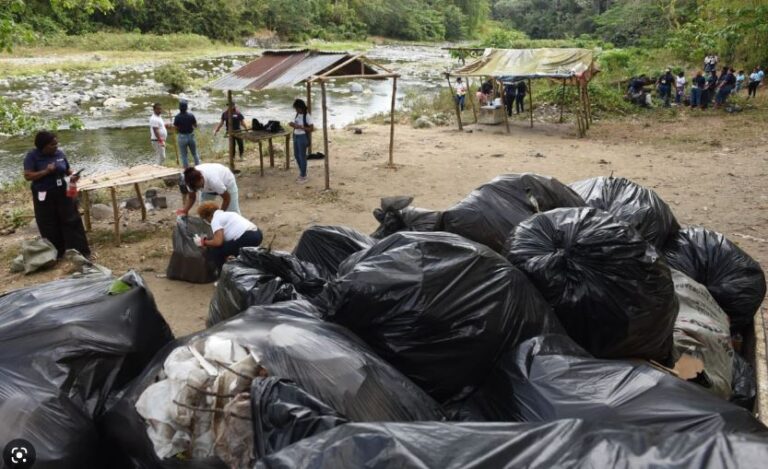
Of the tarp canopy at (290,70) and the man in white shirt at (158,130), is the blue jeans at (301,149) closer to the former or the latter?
the tarp canopy at (290,70)

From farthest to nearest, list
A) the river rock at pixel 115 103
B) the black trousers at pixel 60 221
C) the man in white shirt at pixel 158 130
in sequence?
1. the river rock at pixel 115 103
2. the man in white shirt at pixel 158 130
3. the black trousers at pixel 60 221

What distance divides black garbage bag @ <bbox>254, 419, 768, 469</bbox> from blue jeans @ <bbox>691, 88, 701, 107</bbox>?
45.7 feet

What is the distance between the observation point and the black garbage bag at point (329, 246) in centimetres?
322

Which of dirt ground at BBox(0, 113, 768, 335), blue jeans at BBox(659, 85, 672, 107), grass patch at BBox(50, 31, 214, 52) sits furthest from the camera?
grass patch at BBox(50, 31, 214, 52)

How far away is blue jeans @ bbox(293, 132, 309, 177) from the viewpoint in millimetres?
7402

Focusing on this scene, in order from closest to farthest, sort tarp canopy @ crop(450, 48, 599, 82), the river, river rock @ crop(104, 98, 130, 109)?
tarp canopy @ crop(450, 48, 599, 82), the river, river rock @ crop(104, 98, 130, 109)

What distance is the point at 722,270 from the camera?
10.6 ft

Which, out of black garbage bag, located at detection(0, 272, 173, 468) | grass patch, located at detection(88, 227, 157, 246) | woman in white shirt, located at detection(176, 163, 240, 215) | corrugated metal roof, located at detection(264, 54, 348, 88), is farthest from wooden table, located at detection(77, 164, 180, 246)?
black garbage bag, located at detection(0, 272, 173, 468)

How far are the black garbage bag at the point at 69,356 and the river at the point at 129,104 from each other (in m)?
8.21

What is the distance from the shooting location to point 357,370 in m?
1.74

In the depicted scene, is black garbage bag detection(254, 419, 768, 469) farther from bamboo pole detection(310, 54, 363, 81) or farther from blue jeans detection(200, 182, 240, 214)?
bamboo pole detection(310, 54, 363, 81)

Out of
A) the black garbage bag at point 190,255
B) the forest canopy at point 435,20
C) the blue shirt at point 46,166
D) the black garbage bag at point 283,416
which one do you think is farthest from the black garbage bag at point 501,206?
the forest canopy at point 435,20

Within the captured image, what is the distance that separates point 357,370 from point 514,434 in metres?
0.61

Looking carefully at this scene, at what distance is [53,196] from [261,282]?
9.98ft
